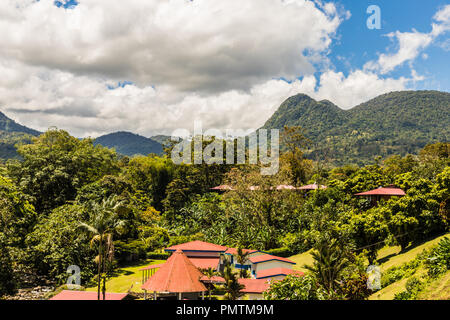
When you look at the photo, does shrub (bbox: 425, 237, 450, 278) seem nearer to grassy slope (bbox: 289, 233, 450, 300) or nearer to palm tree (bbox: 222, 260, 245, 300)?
grassy slope (bbox: 289, 233, 450, 300)

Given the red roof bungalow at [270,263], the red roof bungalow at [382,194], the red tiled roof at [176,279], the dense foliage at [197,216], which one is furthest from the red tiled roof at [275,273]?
the red roof bungalow at [382,194]

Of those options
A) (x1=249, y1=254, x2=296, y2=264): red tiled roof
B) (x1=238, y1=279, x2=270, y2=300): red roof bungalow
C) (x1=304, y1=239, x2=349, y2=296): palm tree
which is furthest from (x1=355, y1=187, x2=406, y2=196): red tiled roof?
(x1=238, y1=279, x2=270, y2=300): red roof bungalow

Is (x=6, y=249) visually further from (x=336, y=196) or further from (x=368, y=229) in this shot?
(x=336, y=196)

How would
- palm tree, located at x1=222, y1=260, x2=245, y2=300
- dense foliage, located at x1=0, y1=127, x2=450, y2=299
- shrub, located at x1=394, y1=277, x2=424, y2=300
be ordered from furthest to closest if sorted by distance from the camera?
dense foliage, located at x1=0, y1=127, x2=450, y2=299, palm tree, located at x1=222, y1=260, x2=245, y2=300, shrub, located at x1=394, y1=277, x2=424, y2=300

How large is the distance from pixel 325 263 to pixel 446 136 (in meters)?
200

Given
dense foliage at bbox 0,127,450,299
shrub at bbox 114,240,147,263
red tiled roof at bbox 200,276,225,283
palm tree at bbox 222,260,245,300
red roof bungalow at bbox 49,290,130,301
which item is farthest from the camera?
shrub at bbox 114,240,147,263

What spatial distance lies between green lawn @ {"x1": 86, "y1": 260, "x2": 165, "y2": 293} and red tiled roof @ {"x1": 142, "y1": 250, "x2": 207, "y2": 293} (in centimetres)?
625

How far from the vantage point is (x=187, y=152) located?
54719 mm

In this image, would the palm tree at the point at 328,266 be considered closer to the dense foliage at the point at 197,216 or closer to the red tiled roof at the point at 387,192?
the dense foliage at the point at 197,216

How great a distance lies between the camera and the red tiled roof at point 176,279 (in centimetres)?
1741

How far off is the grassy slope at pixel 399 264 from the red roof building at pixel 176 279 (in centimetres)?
773

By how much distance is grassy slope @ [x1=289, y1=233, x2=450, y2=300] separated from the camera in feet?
31.9
